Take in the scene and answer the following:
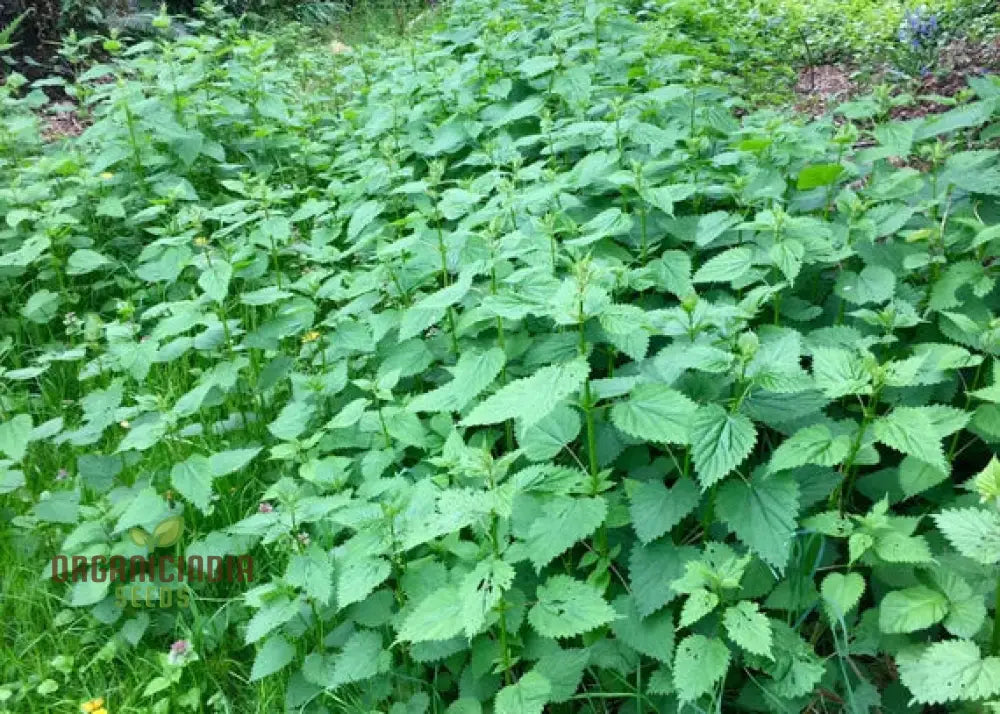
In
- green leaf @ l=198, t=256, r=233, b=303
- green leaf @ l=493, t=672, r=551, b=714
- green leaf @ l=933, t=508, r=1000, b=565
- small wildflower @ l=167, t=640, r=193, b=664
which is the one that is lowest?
small wildflower @ l=167, t=640, r=193, b=664

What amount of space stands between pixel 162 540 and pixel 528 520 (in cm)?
127

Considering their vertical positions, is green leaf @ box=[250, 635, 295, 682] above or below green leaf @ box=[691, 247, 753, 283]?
below

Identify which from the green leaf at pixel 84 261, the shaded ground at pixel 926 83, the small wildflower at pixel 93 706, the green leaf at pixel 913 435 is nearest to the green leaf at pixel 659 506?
the green leaf at pixel 913 435

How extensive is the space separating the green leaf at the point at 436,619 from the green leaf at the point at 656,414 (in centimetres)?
57

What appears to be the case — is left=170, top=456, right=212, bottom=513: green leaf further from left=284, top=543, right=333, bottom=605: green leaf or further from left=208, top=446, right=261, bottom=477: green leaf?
left=284, top=543, right=333, bottom=605: green leaf

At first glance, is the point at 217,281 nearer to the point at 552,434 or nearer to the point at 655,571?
the point at 552,434

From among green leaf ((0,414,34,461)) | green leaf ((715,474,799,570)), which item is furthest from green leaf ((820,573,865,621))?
green leaf ((0,414,34,461))

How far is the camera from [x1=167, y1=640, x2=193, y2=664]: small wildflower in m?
2.24

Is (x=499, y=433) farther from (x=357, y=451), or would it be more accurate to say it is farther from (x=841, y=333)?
(x=841, y=333)

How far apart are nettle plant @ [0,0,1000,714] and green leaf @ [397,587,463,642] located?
1cm

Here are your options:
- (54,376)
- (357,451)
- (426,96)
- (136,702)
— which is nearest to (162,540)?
(136,702)

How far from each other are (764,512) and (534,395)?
2.08ft

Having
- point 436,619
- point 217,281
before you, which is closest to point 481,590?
point 436,619

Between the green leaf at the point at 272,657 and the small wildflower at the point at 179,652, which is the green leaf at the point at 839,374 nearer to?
the green leaf at the point at 272,657
